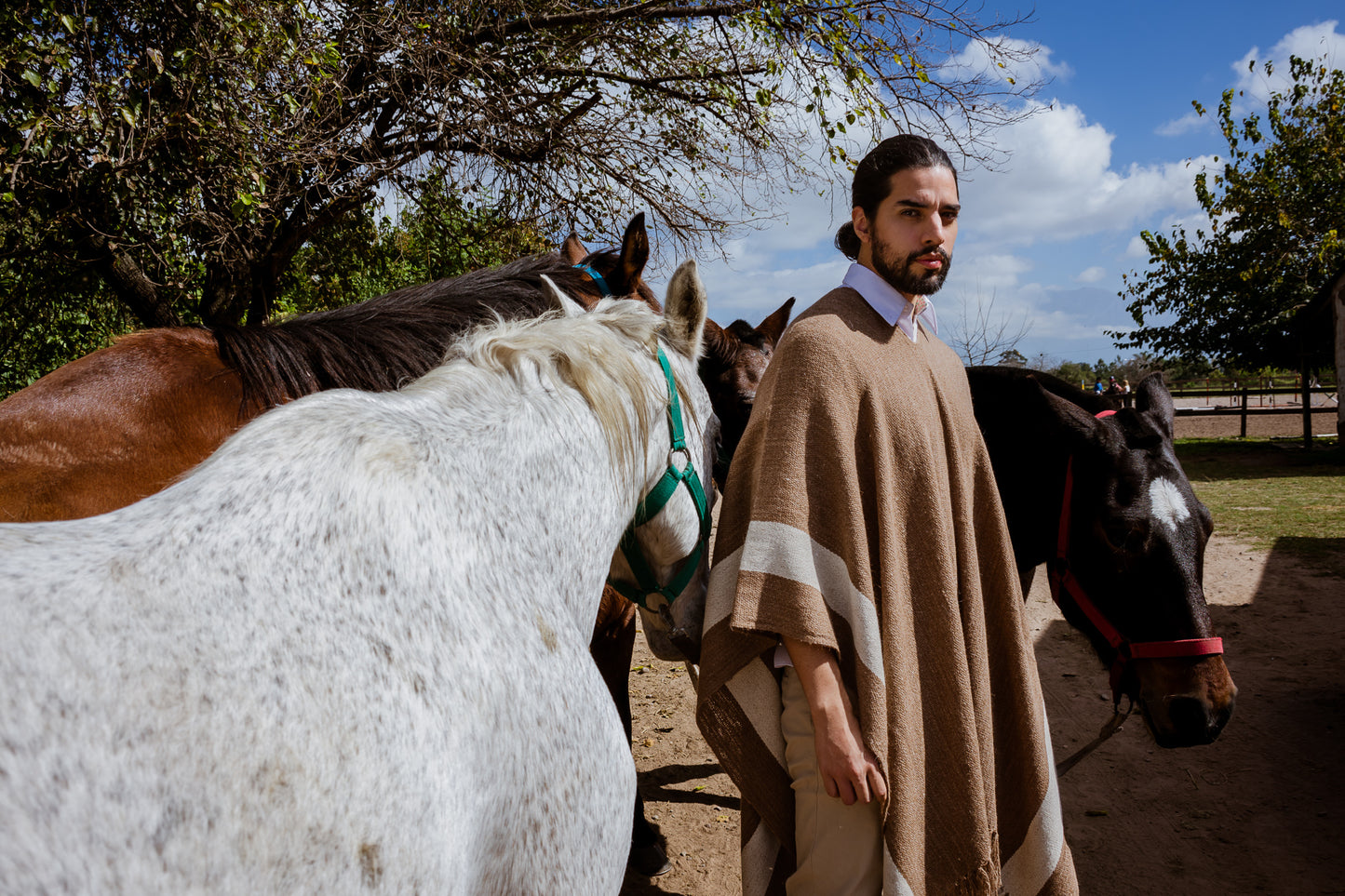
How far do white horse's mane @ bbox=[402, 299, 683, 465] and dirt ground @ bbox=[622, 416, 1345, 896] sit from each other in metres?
2.42

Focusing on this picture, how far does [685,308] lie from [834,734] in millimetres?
983

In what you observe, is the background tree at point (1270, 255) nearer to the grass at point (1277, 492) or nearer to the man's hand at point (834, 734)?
the grass at point (1277, 492)

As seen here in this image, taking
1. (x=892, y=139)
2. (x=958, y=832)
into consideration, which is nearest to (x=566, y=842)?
(x=958, y=832)

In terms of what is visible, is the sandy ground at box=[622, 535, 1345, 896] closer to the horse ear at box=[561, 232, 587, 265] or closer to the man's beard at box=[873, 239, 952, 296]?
the man's beard at box=[873, 239, 952, 296]

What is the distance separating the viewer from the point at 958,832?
5.29 feet

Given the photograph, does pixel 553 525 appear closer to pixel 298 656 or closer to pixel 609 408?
pixel 609 408

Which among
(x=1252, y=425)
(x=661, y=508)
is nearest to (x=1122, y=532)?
(x=661, y=508)

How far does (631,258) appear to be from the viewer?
9.55ft

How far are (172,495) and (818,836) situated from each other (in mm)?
1402

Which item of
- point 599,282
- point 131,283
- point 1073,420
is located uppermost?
point 131,283

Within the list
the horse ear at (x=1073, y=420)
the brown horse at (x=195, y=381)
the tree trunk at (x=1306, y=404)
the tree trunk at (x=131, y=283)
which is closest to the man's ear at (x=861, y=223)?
the brown horse at (x=195, y=381)

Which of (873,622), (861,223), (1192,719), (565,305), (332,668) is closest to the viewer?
(332,668)

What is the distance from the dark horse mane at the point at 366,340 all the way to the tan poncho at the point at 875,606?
32.5 inches

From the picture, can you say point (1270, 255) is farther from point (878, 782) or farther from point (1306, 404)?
point (878, 782)
